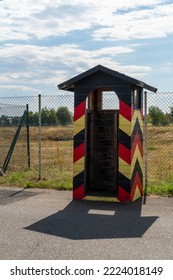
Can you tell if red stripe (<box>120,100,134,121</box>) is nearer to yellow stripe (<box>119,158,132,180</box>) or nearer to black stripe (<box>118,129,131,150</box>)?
black stripe (<box>118,129,131,150</box>)

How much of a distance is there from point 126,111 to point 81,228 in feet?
8.99

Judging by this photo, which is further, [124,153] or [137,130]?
[137,130]

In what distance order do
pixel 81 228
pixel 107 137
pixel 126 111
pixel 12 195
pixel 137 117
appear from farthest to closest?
pixel 107 137, pixel 12 195, pixel 137 117, pixel 126 111, pixel 81 228

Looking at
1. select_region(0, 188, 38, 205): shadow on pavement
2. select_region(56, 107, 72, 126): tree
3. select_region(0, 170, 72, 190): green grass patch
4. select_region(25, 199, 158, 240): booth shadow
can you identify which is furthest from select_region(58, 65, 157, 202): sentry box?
select_region(56, 107, 72, 126): tree

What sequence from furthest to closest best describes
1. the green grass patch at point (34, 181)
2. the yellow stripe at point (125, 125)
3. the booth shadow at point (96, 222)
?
the green grass patch at point (34, 181) < the yellow stripe at point (125, 125) < the booth shadow at point (96, 222)

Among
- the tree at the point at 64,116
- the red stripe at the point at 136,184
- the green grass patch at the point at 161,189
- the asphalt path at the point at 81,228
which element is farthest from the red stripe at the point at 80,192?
the tree at the point at 64,116

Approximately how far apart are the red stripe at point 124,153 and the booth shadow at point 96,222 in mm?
868

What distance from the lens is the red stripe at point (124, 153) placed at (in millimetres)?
7971

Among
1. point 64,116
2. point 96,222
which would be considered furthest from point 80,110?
point 64,116

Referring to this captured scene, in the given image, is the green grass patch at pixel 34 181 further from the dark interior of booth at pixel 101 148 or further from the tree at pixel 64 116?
the tree at pixel 64 116

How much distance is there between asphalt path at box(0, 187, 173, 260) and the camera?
4973mm

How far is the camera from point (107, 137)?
8.99 meters

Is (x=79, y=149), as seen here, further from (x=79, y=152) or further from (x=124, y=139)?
(x=124, y=139)
